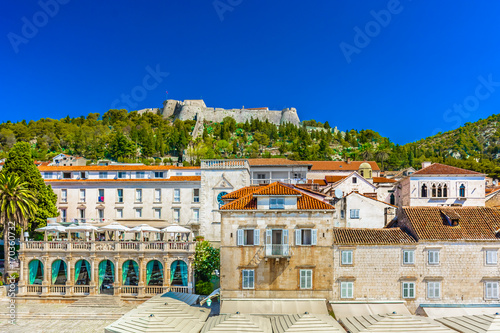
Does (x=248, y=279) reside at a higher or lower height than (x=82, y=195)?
lower

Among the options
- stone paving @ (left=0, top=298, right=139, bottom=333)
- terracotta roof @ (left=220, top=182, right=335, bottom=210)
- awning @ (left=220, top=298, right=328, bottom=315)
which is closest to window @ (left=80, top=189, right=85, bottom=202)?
stone paving @ (left=0, top=298, right=139, bottom=333)

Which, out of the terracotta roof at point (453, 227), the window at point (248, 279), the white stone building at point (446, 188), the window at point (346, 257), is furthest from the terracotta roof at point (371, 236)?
the white stone building at point (446, 188)

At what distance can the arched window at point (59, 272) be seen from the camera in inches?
1381

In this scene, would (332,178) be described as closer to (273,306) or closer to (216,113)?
(273,306)

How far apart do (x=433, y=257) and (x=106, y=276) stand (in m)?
28.6

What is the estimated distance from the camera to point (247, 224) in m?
28.6

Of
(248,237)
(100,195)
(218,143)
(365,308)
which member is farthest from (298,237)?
(218,143)

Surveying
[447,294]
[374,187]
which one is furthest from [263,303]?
[374,187]

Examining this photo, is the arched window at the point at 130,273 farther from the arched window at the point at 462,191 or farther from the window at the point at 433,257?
the arched window at the point at 462,191

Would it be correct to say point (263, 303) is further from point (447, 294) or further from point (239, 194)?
point (447, 294)

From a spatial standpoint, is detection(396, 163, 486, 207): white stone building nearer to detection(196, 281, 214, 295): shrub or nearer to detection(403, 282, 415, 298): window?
detection(403, 282, 415, 298): window

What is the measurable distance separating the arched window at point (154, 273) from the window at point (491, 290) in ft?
86.7

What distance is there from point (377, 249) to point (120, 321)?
18.2 meters

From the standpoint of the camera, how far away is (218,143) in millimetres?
135375
